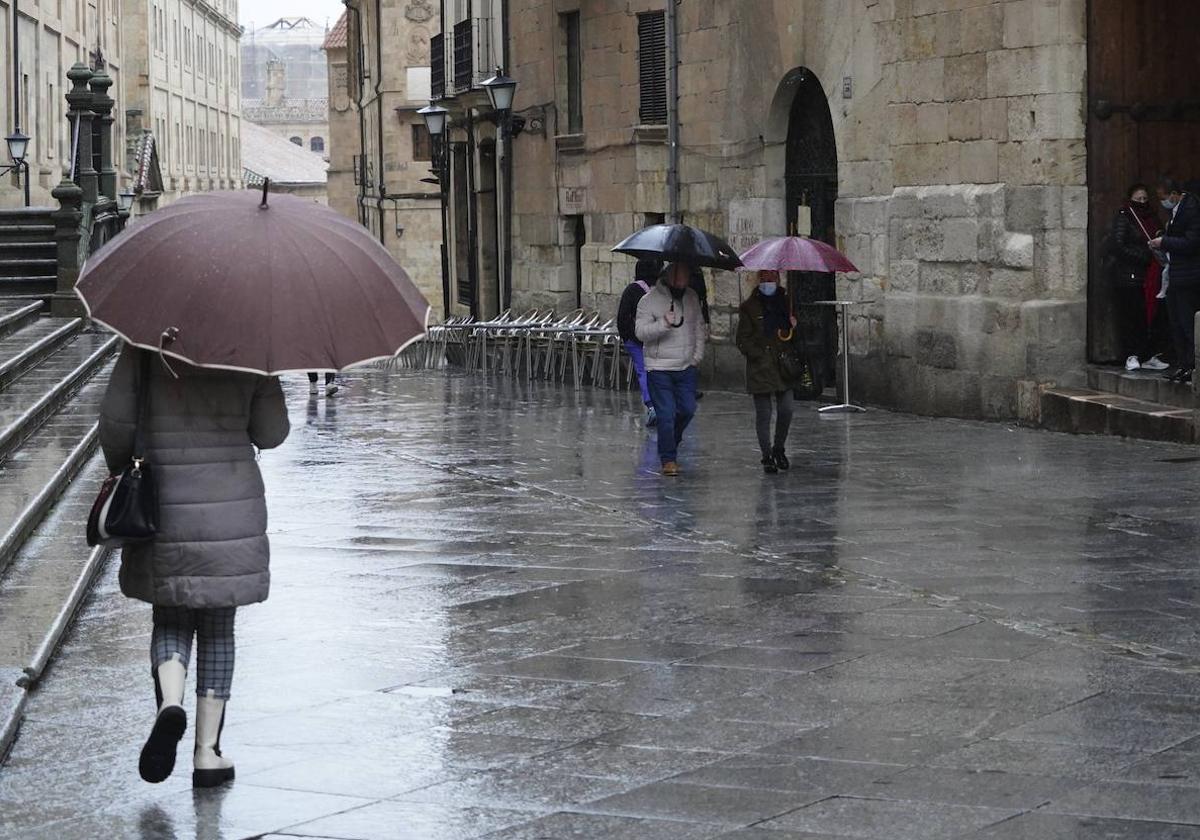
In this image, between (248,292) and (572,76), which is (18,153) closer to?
(572,76)

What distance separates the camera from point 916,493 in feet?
39.4

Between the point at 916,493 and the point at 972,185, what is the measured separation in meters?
5.08

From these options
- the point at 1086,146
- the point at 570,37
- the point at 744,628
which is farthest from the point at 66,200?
the point at 744,628

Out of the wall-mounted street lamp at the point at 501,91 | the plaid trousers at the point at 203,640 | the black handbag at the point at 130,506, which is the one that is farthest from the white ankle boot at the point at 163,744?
the wall-mounted street lamp at the point at 501,91

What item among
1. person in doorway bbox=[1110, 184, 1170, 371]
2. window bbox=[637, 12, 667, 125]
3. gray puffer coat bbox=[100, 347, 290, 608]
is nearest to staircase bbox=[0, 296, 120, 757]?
gray puffer coat bbox=[100, 347, 290, 608]

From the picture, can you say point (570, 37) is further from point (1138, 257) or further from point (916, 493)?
point (916, 493)

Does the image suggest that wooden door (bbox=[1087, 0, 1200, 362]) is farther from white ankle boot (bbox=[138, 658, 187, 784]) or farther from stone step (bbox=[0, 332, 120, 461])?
white ankle boot (bbox=[138, 658, 187, 784])

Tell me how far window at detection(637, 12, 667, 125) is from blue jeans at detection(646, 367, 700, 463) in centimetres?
1000

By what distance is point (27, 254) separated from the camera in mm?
22375

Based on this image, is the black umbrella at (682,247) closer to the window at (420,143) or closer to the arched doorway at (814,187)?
the arched doorway at (814,187)

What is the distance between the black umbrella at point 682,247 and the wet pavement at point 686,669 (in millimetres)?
1532

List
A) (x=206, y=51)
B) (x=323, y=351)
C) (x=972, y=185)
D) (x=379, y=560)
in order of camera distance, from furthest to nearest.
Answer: (x=206, y=51) → (x=972, y=185) → (x=379, y=560) → (x=323, y=351)

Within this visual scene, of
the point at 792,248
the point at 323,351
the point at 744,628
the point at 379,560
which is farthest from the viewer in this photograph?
the point at 792,248

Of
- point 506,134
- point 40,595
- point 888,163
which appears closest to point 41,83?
point 506,134
